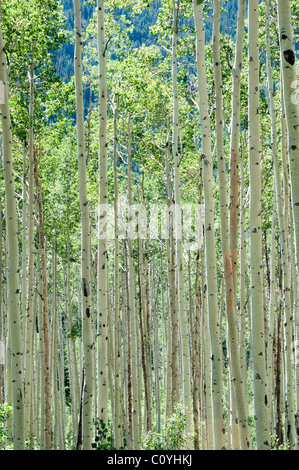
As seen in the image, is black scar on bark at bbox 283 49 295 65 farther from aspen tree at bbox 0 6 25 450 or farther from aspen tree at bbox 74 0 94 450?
aspen tree at bbox 74 0 94 450

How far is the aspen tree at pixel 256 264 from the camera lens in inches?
173

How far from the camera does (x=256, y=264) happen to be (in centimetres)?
461

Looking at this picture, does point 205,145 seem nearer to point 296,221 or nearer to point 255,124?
point 255,124

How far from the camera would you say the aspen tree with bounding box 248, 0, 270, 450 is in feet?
14.4

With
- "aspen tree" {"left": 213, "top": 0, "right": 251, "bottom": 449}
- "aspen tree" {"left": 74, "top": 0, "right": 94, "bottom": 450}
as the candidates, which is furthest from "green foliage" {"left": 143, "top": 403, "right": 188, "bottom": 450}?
"aspen tree" {"left": 213, "top": 0, "right": 251, "bottom": 449}

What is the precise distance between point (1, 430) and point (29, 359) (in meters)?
2.51

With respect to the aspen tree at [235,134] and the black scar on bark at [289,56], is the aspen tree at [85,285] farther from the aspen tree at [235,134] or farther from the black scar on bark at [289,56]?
the black scar on bark at [289,56]

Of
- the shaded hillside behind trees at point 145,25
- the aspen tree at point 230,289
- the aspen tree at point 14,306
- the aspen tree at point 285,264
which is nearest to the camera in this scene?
the aspen tree at point 14,306

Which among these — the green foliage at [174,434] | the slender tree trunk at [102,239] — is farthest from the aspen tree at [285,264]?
the slender tree trunk at [102,239]

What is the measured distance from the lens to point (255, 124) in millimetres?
4844

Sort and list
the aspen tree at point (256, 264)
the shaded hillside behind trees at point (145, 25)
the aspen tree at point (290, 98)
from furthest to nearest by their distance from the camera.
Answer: the shaded hillside behind trees at point (145, 25) < the aspen tree at point (256, 264) < the aspen tree at point (290, 98)

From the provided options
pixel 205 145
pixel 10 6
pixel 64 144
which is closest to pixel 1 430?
pixel 205 145

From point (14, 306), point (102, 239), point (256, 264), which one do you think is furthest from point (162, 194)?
point (256, 264)
